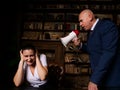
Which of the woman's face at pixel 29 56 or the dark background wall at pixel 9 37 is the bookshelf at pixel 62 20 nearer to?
the dark background wall at pixel 9 37

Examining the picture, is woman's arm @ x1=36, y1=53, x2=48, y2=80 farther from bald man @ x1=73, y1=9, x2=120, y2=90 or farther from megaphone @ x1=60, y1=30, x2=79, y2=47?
bald man @ x1=73, y1=9, x2=120, y2=90

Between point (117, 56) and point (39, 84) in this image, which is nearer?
point (117, 56)

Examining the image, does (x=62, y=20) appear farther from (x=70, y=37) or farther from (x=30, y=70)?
(x=70, y=37)

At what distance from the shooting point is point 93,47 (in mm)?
1941

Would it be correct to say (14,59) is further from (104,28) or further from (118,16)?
(104,28)

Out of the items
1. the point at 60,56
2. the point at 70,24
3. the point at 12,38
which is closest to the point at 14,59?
the point at 12,38

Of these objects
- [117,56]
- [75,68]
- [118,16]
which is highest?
[118,16]

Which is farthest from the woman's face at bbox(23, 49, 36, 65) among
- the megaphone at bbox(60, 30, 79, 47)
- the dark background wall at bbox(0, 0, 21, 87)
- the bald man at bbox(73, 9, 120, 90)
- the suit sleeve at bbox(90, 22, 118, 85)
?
the dark background wall at bbox(0, 0, 21, 87)

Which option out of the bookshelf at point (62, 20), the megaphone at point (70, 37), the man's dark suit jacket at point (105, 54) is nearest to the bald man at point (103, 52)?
the man's dark suit jacket at point (105, 54)

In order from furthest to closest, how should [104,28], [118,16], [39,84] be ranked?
[118,16] < [39,84] < [104,28]

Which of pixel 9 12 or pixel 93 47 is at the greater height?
pixel 9 12

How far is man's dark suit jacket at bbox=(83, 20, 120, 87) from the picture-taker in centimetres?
178

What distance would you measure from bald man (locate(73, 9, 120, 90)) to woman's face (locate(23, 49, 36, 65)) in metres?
0.69

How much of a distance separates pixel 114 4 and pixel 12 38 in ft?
6.86
